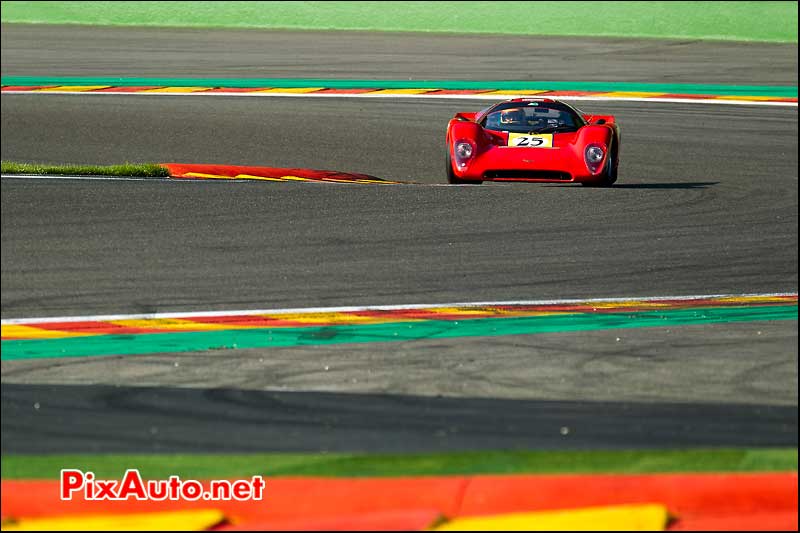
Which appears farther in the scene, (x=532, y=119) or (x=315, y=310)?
(x=532, y=119)

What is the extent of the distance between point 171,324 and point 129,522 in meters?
3.35

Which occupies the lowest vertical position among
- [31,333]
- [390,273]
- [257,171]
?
[31,333]

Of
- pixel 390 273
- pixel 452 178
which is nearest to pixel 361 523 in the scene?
pixel 390 273

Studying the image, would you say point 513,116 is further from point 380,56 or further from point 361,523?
point 380,56

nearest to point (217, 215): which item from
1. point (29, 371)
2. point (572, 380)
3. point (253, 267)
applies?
point (253, 267)

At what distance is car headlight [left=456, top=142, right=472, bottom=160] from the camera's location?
12.1 m

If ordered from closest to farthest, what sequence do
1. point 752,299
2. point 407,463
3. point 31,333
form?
point 407,463 → point 31,333 → point 752,299

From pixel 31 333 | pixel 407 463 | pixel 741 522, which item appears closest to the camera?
pixel 741 522

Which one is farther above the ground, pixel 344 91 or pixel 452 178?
pixel 344 91

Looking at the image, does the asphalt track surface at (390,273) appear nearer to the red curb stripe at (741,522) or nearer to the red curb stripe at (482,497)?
the red curb stripe at (482,497)

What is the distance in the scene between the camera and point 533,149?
11883mm

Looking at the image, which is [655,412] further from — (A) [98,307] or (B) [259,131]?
(B) [259,131]

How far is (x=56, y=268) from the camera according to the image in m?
8.44

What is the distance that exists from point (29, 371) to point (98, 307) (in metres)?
1.55
